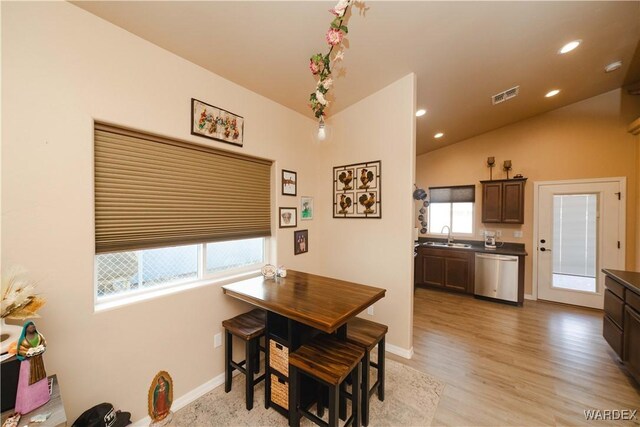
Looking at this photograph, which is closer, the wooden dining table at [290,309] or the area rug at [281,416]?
the wooden dining table at [290,309]

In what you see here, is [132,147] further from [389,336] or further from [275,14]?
[389,336]

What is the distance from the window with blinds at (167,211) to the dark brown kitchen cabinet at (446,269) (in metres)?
3.72

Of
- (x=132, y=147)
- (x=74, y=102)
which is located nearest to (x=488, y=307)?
(x=132, y=147)

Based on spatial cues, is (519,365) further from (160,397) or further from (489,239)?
(160,397)

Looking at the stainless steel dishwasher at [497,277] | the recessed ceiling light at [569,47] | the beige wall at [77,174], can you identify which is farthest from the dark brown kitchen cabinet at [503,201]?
the beige wall at [77,174]

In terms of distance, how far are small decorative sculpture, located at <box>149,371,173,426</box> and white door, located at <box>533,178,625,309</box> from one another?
556cm

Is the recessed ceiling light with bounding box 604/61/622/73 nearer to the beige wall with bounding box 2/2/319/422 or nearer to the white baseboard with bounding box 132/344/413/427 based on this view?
the beige wall with bounding box 2/2/319/422

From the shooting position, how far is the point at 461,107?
A: 3352 millimetres

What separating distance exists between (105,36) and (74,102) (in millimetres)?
511

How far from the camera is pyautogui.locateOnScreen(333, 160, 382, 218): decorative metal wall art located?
2783mm

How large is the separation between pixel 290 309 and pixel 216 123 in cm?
173

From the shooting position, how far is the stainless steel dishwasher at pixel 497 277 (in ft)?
13.0

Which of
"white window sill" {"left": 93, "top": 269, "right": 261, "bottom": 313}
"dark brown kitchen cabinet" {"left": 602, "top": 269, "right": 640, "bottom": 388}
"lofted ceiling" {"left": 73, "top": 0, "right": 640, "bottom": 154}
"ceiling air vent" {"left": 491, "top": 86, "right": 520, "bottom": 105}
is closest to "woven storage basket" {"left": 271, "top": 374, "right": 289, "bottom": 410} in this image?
"white window sill" {"left": 93, "top": 269, "right": 261, "bottom": 313}

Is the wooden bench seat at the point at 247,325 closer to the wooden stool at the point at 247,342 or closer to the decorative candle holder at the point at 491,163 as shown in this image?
the wooden stool at the point at 247,342
